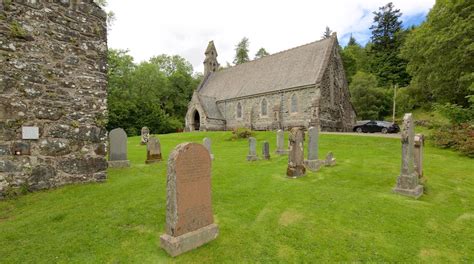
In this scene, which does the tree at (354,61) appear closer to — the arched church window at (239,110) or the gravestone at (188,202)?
the arched church window at (239,110)

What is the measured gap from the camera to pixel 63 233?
4582 mm

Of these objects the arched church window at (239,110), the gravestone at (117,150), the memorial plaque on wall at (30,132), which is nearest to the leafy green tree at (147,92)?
the arched church window at (239,110)

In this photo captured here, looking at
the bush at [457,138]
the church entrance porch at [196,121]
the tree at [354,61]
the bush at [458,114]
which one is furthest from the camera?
the tree at [354,61]

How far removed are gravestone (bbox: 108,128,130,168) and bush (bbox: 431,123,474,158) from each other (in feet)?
56.5

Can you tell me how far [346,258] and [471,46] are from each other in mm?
25111

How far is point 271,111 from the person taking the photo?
2936 centimetres

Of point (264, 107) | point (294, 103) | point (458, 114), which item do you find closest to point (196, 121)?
point (264, 107)

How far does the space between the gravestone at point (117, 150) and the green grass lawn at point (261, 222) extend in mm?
1712

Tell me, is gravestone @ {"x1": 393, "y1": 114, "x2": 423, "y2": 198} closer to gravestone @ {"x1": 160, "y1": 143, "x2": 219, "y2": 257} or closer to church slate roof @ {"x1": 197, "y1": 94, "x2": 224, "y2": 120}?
gravestone @ {"x1": 160, "y1": 143, "x2": 219, "y2": 257}

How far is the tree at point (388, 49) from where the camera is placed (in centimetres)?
4816

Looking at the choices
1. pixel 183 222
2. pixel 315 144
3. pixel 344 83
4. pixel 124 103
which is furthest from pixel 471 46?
pixel 124 103

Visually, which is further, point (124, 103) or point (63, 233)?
point (124, 103)

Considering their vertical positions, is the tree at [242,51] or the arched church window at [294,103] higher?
the tree at [242,51]

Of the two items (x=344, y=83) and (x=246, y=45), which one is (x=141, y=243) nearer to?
(x=344, y=83)
